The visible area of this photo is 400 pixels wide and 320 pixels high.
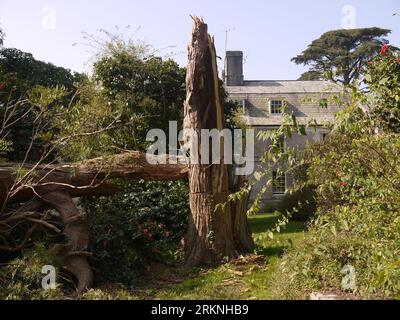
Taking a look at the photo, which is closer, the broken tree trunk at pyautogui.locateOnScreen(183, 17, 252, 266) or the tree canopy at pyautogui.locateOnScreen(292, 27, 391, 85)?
the broken tree trunk at pyautogui.locateOnScreen(183, 17, 252, 266)

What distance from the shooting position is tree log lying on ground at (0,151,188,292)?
7082 millimetres

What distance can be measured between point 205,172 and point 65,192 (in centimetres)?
277

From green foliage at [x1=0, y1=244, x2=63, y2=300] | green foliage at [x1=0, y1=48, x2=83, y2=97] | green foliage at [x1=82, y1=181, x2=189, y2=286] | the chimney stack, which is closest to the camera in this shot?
green foliage at [x1=0, y1=244, x2=63, y2=300]

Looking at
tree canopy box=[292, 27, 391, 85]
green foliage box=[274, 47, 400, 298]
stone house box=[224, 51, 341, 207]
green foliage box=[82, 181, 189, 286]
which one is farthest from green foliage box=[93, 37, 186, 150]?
tree canopy box=[292, 27, 391, 85]

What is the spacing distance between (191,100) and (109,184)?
2567 mm

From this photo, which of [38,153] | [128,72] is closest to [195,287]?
[38,153]

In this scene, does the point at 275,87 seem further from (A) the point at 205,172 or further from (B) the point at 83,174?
(B) the point at 83,174

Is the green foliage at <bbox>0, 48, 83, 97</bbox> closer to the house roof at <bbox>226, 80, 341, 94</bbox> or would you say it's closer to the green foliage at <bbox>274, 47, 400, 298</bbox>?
the house roof at <bbox>226, 80, 341, 94</bbox>

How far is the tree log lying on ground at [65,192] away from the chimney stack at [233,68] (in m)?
21.0

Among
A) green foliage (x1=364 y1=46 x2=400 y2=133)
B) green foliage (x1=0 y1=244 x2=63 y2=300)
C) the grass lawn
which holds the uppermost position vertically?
green foliage (x1=364 y1=46 x2=400 y2=133)

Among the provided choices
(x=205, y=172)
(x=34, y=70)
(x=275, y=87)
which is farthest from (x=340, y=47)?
(x=205, y=172)

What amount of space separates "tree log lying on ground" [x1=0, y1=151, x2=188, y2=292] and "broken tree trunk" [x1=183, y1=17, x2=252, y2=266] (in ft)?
4.70

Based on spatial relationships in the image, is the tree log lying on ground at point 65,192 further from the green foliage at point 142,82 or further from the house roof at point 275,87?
the house roof at point 275,87
